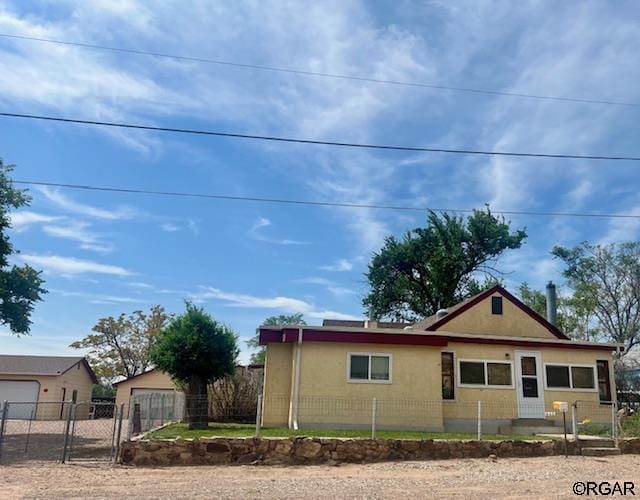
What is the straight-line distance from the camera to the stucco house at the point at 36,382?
33375 mm

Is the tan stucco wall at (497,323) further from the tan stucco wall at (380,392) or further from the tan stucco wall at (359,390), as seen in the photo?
the tan stucco wall at (359,390)

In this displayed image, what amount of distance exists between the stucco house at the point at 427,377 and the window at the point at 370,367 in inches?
1.2

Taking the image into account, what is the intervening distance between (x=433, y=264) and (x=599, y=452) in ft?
86.1

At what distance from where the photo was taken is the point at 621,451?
534 inches

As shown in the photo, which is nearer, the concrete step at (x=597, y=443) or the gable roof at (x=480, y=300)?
the concrete step at (x=597, y=443)

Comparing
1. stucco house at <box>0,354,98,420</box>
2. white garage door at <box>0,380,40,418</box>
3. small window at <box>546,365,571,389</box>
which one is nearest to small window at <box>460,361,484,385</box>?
small window at <box>546,365,571,389</box>

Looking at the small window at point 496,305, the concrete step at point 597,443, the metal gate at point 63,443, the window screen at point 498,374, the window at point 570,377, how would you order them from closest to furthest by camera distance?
the metal gate at point 63,443 < the concrete step at point 597,443 < the window screen at point 498,374 < the window at point 570,377 < the small window at point 496,305

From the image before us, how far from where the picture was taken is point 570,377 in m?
18.5

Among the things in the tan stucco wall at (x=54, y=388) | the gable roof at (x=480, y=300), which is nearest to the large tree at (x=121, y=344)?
the tan stucco wall at (x=54, y=388)

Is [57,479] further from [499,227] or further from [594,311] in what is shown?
[499,227]

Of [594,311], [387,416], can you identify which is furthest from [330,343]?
[594,311]

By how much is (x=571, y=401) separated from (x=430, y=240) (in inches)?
906

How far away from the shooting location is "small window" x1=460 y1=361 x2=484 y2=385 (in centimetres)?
1778

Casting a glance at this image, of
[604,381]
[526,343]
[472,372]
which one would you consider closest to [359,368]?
[472,372]
